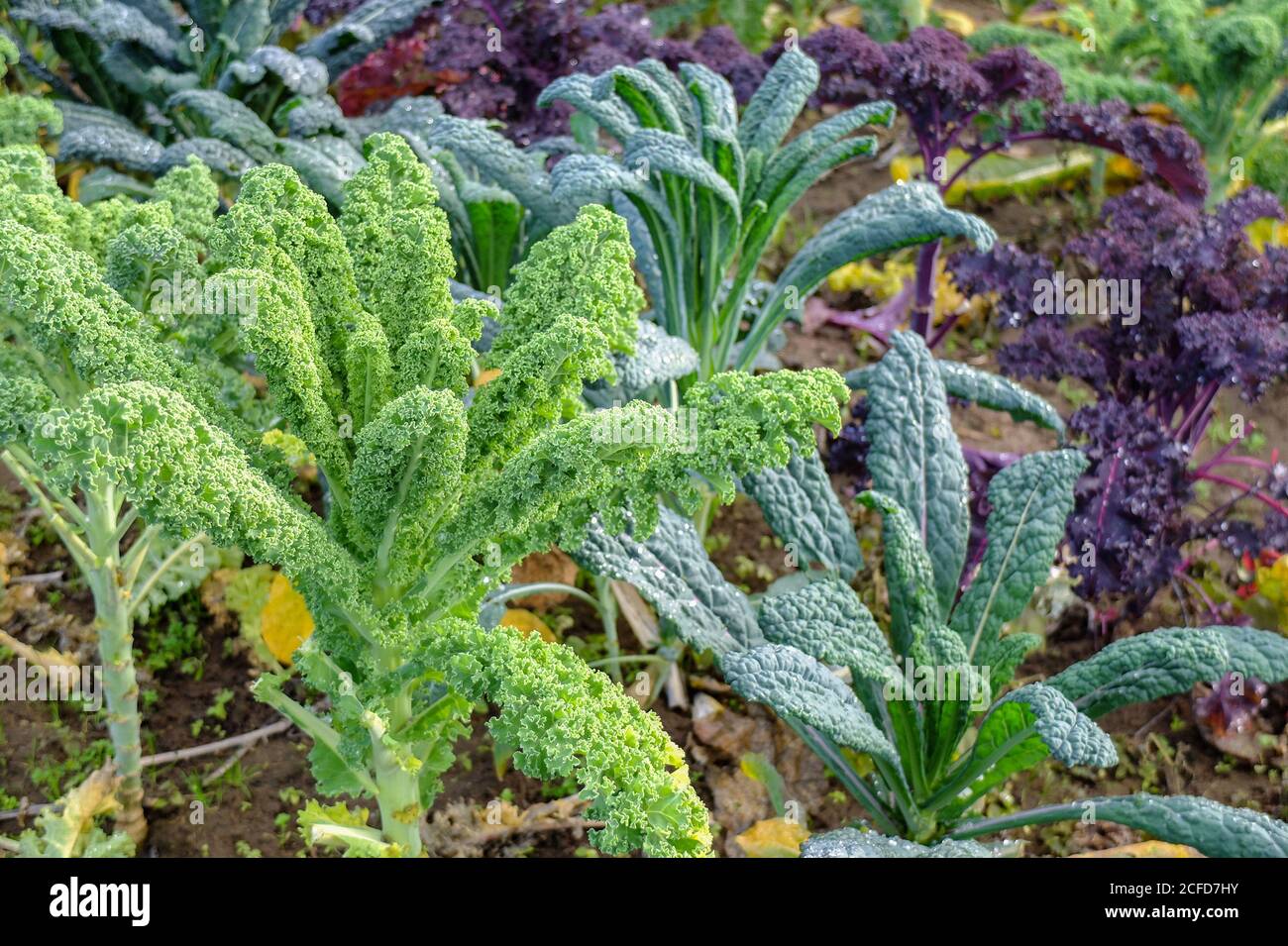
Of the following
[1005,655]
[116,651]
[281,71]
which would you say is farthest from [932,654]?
[281,71]

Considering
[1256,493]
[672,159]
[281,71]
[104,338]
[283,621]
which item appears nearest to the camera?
[104,338]

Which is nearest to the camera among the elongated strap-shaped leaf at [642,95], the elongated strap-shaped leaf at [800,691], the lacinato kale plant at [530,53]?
the elongated strap-shaped leaf at [800,691]

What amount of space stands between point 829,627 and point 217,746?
157cm

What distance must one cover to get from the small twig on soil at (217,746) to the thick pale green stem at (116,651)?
17 cm

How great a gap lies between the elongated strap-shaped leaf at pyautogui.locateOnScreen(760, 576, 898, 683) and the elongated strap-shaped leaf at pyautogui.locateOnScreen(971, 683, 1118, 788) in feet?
0.78

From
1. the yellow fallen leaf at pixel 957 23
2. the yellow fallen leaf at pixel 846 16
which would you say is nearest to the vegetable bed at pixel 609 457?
the yellow fallen leaf at pixel 957 23

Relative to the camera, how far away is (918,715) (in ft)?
9.43

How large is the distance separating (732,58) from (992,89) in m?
0.85

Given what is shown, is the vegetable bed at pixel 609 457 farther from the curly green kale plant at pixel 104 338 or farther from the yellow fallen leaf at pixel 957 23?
the yellow fallen leaf at pixel 957 23

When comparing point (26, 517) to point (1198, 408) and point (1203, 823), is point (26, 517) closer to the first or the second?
point (1203, 823)

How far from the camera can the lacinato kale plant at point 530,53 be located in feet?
14.4

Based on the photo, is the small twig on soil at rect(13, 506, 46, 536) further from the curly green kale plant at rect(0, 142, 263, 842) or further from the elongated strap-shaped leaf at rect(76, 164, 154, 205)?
the elongated strap-shaped leaf at rect(76, 164, 154, 205)

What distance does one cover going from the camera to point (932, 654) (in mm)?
2885
